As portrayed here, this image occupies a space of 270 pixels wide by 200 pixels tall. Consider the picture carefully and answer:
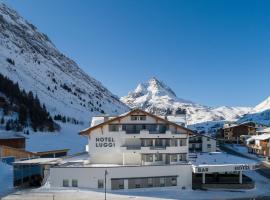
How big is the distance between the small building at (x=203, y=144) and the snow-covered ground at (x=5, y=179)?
5333cm

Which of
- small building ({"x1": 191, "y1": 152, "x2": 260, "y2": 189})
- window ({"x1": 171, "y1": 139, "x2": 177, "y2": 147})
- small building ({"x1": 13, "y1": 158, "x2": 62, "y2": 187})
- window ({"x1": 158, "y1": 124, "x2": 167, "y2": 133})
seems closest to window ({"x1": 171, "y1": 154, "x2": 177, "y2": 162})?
window ({"x1": 171, "y1": 139, "x2": 177, "y2": 147})

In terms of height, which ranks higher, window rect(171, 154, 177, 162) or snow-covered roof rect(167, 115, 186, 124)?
snow-covered roof rect(167, 115, 186, 124)

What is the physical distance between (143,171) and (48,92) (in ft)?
432

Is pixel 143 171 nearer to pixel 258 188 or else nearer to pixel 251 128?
pixel 258 188

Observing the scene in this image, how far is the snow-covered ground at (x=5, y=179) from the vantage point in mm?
56119

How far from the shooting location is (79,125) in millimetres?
150875

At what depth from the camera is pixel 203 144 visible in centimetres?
10575

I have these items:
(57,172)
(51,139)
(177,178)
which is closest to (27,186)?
(57,172)

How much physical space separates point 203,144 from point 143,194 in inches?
2151

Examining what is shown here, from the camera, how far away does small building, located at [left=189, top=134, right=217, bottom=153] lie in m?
105

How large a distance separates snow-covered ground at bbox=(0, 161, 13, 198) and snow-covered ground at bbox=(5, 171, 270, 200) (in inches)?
154

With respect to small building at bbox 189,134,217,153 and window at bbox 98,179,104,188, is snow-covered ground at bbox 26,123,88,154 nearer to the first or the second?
small building at bbox 189,134,217,153

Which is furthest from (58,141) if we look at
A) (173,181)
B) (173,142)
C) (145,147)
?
Answer: (173,181)

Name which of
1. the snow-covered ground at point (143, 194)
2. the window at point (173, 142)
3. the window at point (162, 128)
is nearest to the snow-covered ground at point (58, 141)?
the snow-covered ground at point (143, 194)
